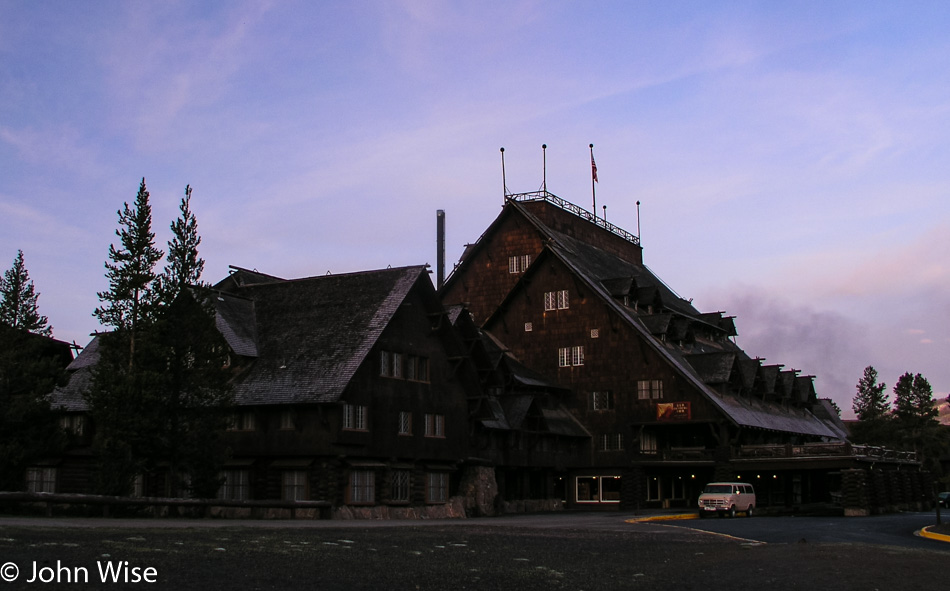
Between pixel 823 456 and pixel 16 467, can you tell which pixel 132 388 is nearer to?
pixel 16 467

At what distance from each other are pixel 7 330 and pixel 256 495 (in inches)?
523

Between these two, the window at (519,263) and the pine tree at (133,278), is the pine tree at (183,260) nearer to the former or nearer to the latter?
the pine tree at (133,278)

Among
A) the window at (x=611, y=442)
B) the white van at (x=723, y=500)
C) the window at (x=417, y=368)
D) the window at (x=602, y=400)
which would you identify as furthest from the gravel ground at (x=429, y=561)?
the window at (x=602, y=400)

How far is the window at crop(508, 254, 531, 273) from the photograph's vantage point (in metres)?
69.1

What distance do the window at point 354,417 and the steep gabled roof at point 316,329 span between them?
1707 mm

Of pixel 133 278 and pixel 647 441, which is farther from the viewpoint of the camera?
pixel 647 441

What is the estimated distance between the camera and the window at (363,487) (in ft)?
133

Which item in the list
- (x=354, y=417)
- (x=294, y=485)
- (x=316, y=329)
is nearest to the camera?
(x=294, y=485)

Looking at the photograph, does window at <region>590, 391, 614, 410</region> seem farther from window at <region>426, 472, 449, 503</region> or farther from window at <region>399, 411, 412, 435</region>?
window at <region>399, 411, 412, 435</region>

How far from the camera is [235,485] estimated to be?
41000mm

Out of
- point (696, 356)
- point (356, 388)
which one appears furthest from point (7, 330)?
point (696, 356)

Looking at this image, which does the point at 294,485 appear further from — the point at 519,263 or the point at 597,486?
the point at 519,263

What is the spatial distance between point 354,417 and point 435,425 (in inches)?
249

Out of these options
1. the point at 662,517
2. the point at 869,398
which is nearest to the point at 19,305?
the point at 662,517
